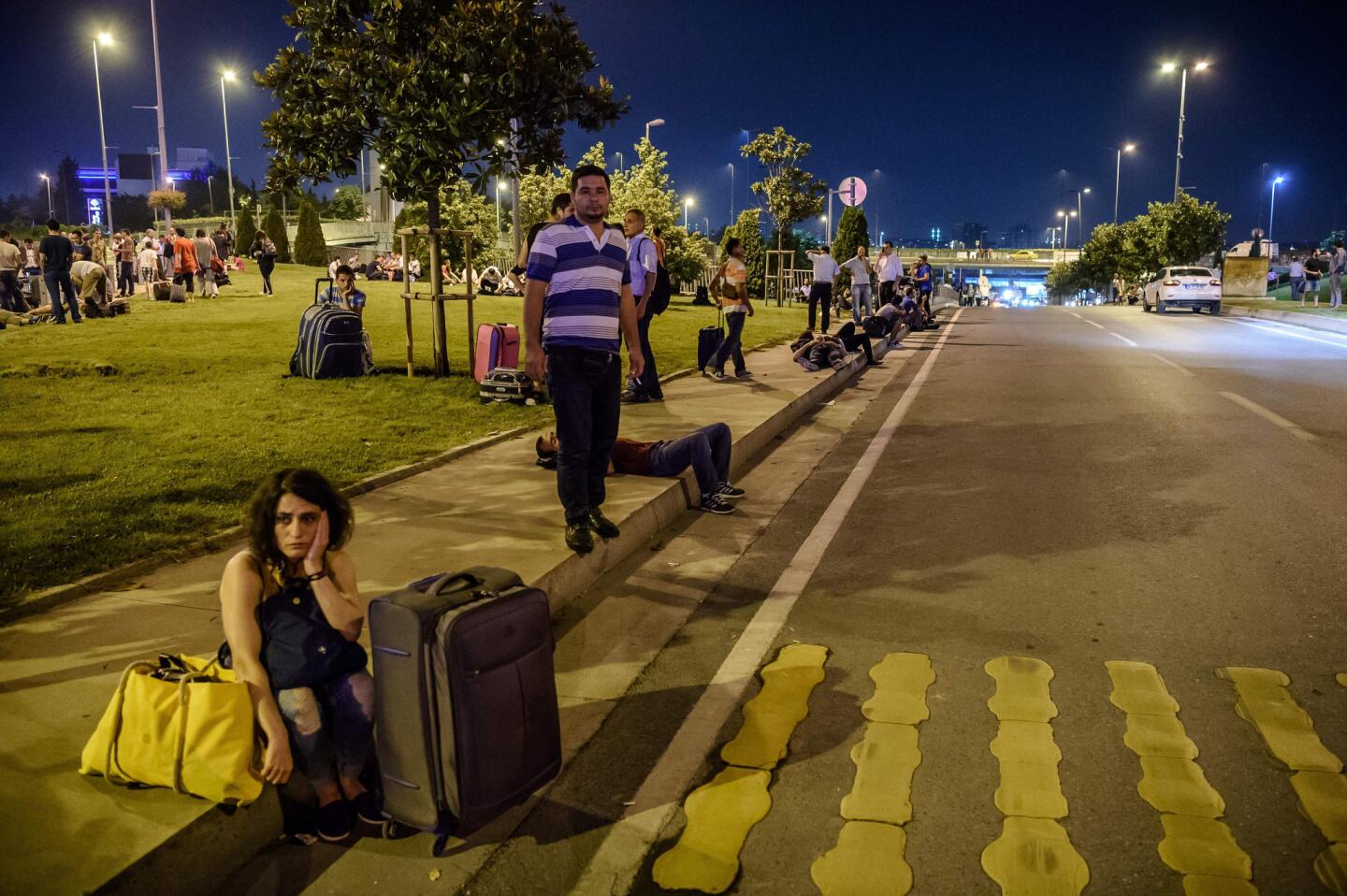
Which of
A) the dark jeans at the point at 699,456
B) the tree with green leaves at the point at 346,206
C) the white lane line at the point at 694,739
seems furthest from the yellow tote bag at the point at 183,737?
the tree with green leaves at the point at 346,206

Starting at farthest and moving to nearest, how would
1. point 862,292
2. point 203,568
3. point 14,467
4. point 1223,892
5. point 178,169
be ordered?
point 178,169, point 862,292, point 14,467, point 203,568, point 1223,892

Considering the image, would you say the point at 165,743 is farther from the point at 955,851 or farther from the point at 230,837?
the point at 955,851

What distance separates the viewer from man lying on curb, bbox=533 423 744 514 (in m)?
7.52

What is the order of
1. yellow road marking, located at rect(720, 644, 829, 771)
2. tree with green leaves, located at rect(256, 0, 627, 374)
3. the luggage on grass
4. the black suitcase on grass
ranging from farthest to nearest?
the black suitcase on grass → the luggage on grass → tree with green leaves, located at rect(256, 0, 627, 374) → yellow road marking, located at rect(720, 644, 829, 771)

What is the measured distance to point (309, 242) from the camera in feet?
159

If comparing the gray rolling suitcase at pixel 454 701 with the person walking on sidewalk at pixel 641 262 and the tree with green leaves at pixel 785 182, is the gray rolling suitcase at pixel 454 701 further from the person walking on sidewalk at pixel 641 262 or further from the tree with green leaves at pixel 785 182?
the tree with green leaves at pixel 785 182

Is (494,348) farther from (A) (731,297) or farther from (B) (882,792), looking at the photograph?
(B) (882,792)

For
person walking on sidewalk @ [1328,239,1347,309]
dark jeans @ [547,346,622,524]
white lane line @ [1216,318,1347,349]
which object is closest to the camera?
dark jeans @ [547,346,622,524]

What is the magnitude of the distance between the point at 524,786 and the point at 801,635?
1.95 m

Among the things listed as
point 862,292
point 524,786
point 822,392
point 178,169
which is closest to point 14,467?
point 524,786

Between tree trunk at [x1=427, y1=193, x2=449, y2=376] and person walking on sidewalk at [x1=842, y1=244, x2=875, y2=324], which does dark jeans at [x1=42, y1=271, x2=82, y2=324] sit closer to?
tree trunk at [x1=427, y1=193, x2=449, y2=376]

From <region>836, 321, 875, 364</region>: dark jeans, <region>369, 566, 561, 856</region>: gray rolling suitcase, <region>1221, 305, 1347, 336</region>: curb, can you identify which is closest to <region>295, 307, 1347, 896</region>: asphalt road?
<region>369, 566, 561, 856</region>: gray rolling suitcase

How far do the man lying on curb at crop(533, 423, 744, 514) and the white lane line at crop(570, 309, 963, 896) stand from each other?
805 mm

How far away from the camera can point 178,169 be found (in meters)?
167
